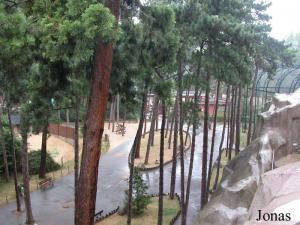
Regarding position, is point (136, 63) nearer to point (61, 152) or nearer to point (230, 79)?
point (230, 79)

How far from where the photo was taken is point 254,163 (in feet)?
42.8

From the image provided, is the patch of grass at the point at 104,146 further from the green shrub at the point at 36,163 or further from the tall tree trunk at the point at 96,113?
the tall tree trunk at the point at 96,113

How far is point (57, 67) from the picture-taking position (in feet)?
38.3

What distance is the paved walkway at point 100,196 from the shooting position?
1823cm

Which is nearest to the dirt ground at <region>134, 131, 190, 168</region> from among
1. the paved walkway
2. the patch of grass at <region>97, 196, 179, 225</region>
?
the paved walkway

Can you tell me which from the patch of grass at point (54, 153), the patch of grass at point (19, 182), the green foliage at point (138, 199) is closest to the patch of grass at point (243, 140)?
the patch of grass at point (19, 182)

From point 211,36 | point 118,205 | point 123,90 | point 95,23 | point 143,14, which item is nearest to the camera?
point 95,23

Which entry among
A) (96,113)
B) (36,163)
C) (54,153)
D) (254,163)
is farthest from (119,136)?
(96,113)

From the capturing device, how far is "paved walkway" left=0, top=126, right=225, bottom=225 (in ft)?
59.8

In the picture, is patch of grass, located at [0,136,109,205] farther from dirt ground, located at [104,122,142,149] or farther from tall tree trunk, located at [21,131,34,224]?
dirt ground, located at [104,122,142,149]

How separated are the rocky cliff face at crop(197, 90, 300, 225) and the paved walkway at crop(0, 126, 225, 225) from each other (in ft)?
15.8

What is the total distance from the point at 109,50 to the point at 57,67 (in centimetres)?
300

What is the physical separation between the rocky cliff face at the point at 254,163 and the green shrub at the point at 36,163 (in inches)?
545

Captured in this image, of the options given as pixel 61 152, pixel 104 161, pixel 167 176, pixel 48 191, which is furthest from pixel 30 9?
pixel 61 152
